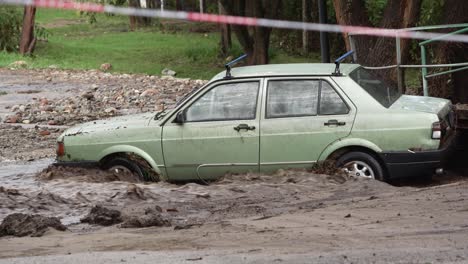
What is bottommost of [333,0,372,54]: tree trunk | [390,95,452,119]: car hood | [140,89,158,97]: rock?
[140,89,158,97]: rock

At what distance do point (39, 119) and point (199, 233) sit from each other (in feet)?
38.4

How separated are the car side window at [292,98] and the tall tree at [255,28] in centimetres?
1561

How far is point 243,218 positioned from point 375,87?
267cm

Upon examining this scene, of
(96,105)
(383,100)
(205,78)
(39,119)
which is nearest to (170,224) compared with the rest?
(383,100)

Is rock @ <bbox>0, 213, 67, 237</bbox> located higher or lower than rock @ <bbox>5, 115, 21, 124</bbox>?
higher

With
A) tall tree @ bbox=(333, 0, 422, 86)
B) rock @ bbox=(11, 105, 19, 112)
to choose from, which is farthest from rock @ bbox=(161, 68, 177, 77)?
tall tree @ bbox=(333, 0, 422, 86)

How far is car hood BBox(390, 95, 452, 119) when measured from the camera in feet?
31.8

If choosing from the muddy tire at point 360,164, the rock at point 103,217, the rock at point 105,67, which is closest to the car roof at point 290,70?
the muddy tire at point 360,164

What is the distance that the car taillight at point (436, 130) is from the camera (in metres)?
9.41

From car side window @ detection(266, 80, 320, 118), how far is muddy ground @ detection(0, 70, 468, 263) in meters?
0.65

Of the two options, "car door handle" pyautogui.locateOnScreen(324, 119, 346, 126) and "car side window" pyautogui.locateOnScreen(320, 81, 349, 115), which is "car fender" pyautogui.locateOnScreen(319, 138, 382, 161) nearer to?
"car door handle" pyautogui.locateOnScreen(324, 119, 346, 126)

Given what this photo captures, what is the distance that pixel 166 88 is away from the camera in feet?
76.3

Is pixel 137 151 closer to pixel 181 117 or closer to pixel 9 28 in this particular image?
pixel 181 117

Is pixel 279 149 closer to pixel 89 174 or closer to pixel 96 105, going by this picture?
pixel 89 174
